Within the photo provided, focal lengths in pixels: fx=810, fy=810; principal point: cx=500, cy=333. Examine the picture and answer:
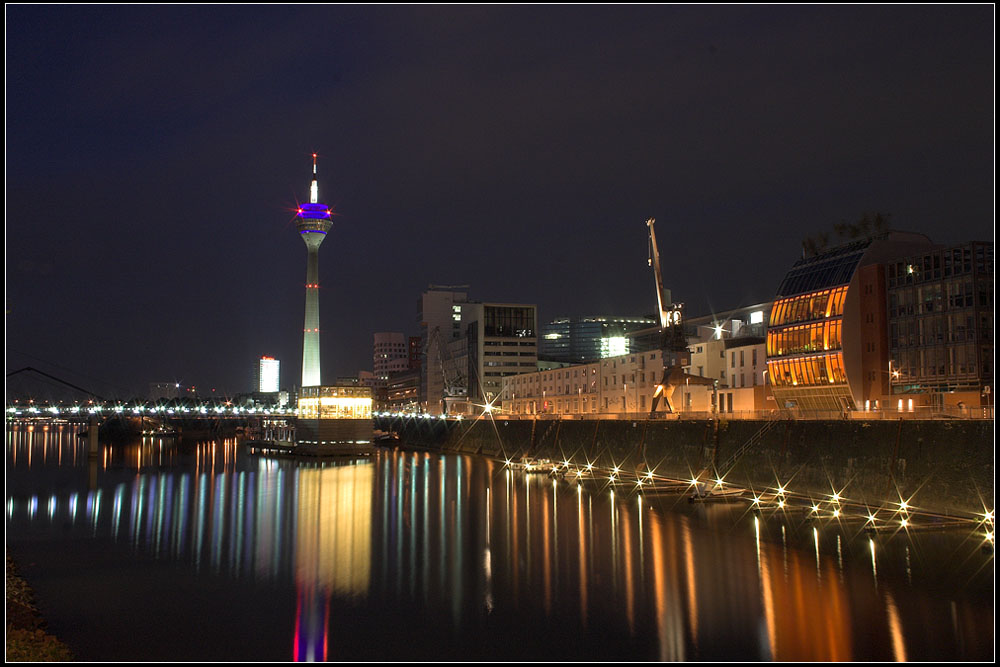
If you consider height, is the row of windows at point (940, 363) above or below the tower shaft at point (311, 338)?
below

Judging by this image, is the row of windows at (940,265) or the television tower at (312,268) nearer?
the row of windows at (940,265)

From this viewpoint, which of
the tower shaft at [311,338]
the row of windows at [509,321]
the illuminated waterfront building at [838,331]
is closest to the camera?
the illuminated waterfront building at [838,331]

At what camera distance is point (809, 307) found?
73375 millimetres

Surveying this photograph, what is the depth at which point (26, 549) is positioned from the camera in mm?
40125

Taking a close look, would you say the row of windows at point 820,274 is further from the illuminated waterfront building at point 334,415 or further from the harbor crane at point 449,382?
the harbor crane at point 449,382

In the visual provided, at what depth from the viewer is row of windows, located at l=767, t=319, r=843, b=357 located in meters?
69.5

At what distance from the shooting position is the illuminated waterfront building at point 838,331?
68500 mm

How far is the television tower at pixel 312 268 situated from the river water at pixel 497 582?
2925 inches

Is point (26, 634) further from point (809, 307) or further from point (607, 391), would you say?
point (607, 391)

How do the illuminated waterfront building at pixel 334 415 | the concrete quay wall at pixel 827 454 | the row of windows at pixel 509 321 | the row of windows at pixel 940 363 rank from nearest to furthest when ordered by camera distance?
the concrete quay wall at pixel 827 454, the row of windows at pixel 940 363, the illuminated waterfront building at pixel 334 415, the row of windows at pixel 509 321

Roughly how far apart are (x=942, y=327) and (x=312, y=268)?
98.6 m

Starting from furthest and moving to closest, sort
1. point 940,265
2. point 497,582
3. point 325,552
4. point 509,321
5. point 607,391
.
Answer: point 509,321, point 607,391, point 940,265, point 325,552, point 497,582

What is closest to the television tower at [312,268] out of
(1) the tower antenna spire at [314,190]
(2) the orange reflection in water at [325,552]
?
(1) the tower antenna spire at [314,190]

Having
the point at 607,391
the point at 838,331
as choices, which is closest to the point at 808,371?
the point at 838,331
